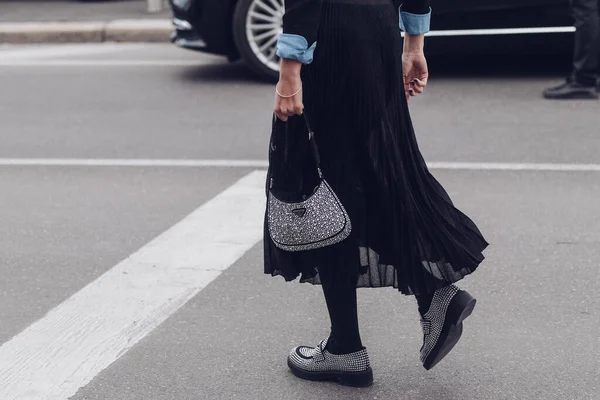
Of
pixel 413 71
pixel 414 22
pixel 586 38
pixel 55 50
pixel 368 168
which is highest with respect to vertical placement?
pixel 414 22

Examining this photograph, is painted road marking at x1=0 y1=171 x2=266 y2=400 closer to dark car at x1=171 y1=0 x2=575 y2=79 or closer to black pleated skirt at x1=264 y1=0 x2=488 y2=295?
black pleated skirt at x1=264 y1=0 x2=488 y2=295

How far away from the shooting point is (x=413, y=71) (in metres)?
3.42

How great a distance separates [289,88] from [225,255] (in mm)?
1750

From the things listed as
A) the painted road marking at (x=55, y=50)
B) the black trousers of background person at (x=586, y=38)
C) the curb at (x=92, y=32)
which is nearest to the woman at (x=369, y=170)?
the black trousers of background person at (x=586, y=38)

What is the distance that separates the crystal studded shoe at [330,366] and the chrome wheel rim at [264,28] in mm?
5170

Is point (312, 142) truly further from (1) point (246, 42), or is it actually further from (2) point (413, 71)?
(1) point (246, 42)

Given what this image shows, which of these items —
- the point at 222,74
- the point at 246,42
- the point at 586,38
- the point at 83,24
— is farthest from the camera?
the point at 83,24

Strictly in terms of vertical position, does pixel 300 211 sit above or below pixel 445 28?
above

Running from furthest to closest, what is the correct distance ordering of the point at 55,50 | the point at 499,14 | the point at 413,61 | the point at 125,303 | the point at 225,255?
1. the point at 55,50
2. the point at 499,14
3. the point at 225,255
4. the point at 125,303
5. the point at 413,61

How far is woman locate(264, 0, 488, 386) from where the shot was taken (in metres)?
3.09

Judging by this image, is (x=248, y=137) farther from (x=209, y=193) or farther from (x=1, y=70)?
(x=1, y=70)

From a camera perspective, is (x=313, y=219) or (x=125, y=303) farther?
(x=125, y=303)

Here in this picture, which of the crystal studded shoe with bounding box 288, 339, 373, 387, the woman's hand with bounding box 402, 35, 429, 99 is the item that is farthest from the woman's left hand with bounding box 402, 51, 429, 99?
the crystal studded shoe with bounding box 288, 339, 373, 387

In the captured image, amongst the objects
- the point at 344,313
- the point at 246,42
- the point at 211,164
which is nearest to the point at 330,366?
the point at 344,313
